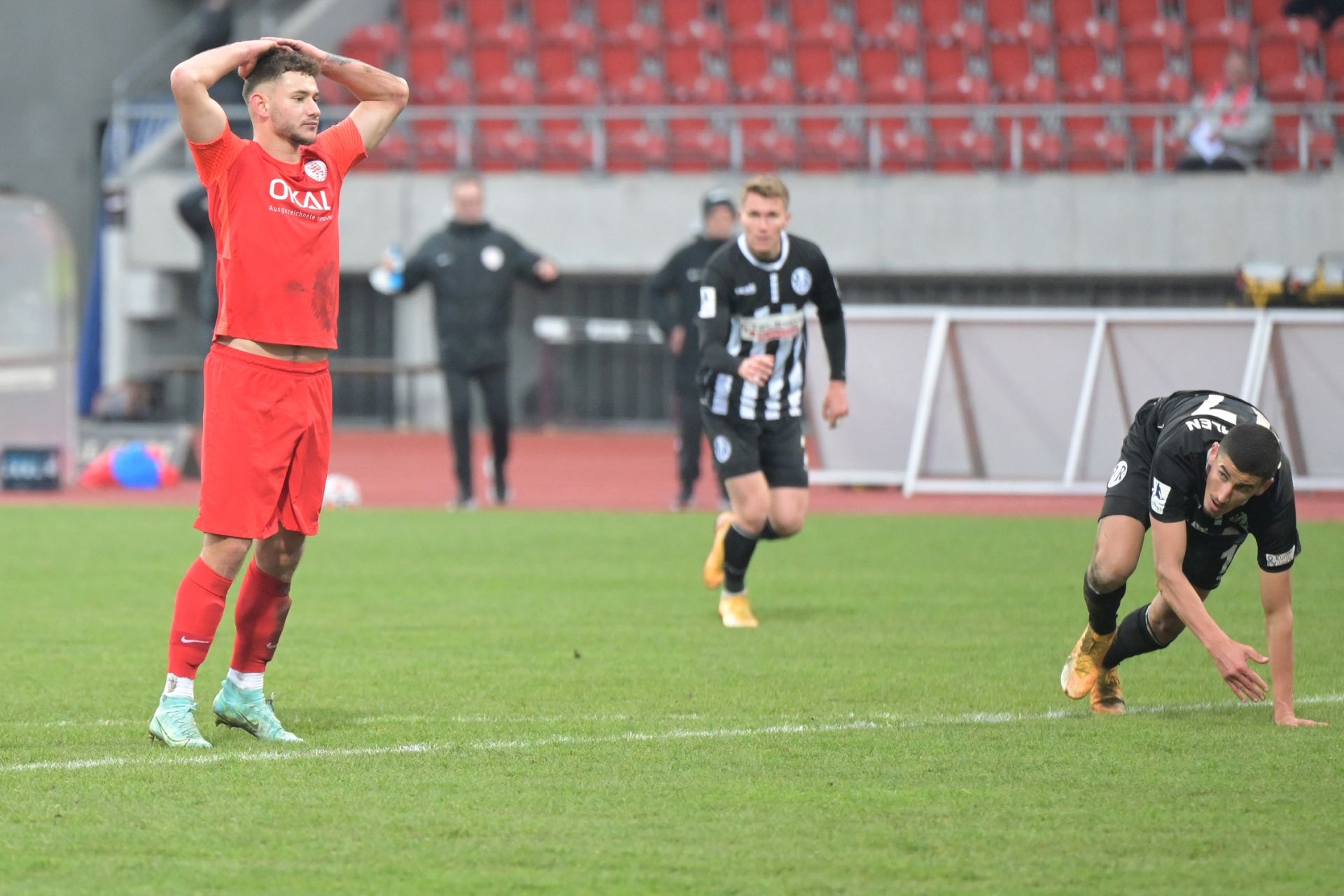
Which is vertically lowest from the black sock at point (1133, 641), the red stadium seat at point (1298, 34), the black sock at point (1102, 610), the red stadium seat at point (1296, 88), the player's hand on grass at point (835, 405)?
the black sock at point (1133, 641)

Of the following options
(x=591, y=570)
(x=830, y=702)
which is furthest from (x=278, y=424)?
(x=591, y=570)

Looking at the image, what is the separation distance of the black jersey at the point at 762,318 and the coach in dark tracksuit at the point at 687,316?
510cm

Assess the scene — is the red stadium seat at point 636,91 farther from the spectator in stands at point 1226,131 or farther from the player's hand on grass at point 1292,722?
the player's hand on grass at point 1292,722

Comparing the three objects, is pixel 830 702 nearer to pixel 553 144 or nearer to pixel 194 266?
pixel 553 144

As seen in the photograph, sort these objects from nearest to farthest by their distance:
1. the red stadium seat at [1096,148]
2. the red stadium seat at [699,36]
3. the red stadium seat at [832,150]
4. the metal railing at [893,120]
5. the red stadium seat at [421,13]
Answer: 1. the metal railing at [893,120]
2. the red stadium seat at [1096,148]
3. the red stadium seat at [832,150]
4. the red stadium seat at [699,36]
5. the red stadium seat at [421,13]

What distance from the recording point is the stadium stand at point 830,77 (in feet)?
73.8

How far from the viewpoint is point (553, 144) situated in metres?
23.4

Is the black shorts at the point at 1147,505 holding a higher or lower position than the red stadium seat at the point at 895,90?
lower

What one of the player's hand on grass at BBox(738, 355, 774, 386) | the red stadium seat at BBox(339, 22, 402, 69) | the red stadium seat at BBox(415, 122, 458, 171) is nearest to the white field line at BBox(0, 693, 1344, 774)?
the player's hand on grass at BBox(738, 355, 774, 386)

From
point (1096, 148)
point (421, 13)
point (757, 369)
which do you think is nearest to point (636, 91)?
point (421, 13)

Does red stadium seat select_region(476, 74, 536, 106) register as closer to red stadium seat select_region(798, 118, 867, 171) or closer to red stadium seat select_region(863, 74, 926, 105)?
red stadium seat select_region(798, 118, 867, 171)

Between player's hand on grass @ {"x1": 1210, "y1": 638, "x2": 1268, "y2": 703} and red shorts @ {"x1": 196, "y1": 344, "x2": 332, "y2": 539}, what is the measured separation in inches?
107

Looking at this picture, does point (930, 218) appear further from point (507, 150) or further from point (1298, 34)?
point (1298, 34)

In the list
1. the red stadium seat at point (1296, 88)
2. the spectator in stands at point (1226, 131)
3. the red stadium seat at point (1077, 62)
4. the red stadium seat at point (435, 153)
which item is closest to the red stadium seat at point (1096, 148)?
the spectator in stands at point (1226, 131)
